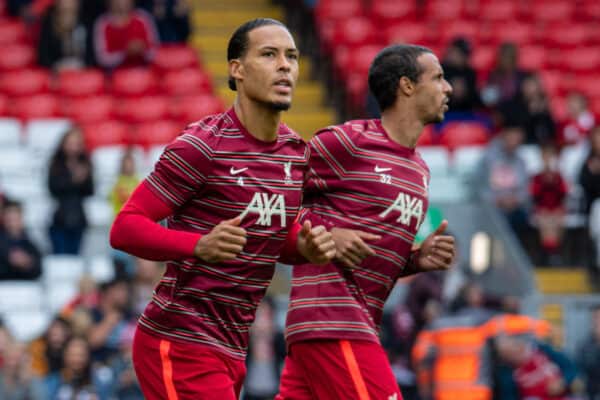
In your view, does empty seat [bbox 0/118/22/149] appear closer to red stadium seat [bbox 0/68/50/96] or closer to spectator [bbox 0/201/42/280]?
red stadium seat [bbox 0/68/50/96]

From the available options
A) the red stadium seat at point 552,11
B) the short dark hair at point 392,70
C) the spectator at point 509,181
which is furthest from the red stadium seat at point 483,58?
the short dark hair at point 392,70

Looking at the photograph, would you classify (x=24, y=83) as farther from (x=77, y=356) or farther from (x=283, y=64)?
(x=283, y=64)

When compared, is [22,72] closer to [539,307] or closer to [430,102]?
[539,307]

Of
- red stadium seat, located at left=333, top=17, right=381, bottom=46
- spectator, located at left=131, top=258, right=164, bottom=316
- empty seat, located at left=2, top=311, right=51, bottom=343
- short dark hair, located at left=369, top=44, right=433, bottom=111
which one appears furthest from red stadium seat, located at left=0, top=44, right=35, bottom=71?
short dark hair, located at left=369, top=44, right=433, bottom=111

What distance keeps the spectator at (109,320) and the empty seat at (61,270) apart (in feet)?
2.86

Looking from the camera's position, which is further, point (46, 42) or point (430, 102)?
point (46, 42)

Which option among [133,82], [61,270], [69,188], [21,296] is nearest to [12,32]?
[133,82]

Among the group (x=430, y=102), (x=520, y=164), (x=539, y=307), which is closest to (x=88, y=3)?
(x=520, y=164)

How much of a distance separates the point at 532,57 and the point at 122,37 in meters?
4.37

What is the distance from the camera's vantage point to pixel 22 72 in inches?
524

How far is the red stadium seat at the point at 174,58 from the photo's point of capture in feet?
45.8

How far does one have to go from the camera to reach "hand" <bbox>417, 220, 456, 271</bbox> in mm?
5660

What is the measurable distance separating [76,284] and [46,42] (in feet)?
10.9

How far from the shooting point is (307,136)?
45.3 feet
